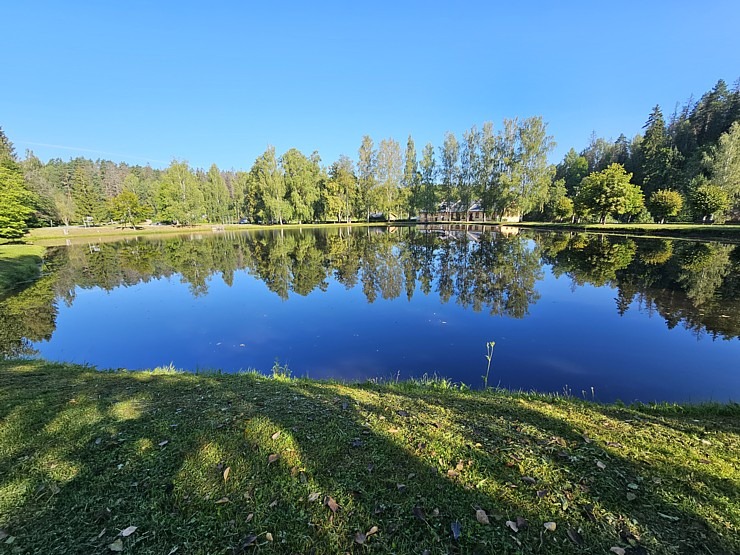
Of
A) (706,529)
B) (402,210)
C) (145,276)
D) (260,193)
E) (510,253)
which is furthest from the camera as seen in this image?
(402,210)

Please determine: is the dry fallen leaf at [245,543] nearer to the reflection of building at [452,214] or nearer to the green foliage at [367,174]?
the green foliage at [367,174]

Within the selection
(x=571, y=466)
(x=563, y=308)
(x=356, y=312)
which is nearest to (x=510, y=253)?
(x=563, y=308)

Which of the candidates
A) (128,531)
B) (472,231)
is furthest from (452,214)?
(128,531)

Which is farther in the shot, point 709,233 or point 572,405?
point 709,233

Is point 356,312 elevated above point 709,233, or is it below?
below

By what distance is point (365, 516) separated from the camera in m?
3.09

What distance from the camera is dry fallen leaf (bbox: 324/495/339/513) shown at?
316cm

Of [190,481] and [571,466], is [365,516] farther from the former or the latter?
[571,466]

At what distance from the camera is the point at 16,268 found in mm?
23078

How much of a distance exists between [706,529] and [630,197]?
64.8 meters

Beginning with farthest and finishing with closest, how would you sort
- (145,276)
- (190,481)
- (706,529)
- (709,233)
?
1. (709,233)
2. (145,276)
3. (190,481)
4. (706,529)

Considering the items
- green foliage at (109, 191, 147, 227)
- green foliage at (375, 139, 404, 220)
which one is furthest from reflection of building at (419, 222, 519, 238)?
green foliage at (109, 191, 147, 227)

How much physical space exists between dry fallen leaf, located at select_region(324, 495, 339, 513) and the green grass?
25.1m

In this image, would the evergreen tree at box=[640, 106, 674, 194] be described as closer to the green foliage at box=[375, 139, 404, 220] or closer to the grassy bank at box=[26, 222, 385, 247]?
the green foliage at box=[375, 139, 404, 220]
